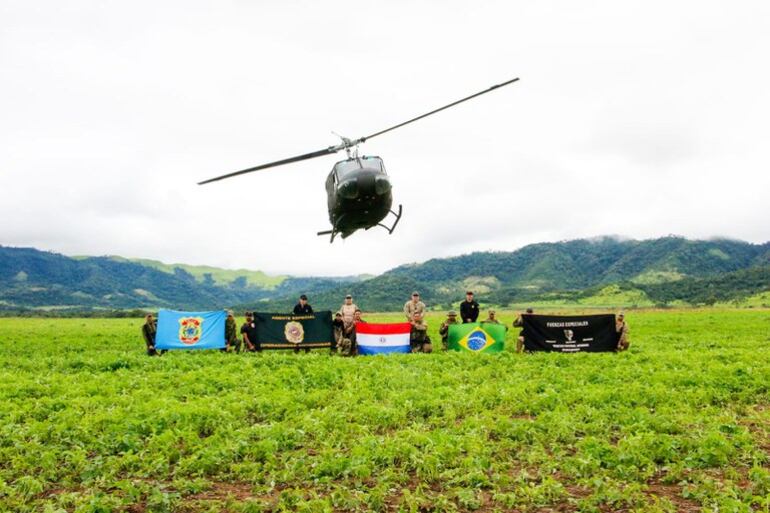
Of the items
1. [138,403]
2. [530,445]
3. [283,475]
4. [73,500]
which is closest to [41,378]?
[138,403]

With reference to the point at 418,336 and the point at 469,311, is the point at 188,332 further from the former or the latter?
the point at 469,311

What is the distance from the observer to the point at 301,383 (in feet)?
46.6

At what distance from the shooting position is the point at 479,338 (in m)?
21.3

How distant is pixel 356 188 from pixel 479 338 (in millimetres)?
7372

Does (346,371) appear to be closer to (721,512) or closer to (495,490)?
(495,490)

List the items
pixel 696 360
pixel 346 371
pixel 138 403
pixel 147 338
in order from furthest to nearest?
1. pixel 147 338
2. pixel 696 360
3. pixel 346 371
4. pixel 138 403

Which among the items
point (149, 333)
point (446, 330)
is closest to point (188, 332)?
point (149, 333)

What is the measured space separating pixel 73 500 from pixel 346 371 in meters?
9.19

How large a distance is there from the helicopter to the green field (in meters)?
6.09

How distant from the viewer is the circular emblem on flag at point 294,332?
22.3 meters

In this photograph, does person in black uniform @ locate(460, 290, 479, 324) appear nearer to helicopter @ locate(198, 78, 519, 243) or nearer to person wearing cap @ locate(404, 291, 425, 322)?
person wearing cap @ locate(404, 291, 425, 322)

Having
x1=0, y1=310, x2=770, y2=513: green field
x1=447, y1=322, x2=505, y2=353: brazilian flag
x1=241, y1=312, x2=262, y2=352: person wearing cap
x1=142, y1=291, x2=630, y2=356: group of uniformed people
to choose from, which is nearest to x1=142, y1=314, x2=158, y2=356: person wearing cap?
x1=142, y1=291, x2=630, y2=356: group of uniformed people

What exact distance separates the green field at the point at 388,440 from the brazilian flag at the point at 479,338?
5418mm

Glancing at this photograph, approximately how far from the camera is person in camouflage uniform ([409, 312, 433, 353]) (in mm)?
21766
